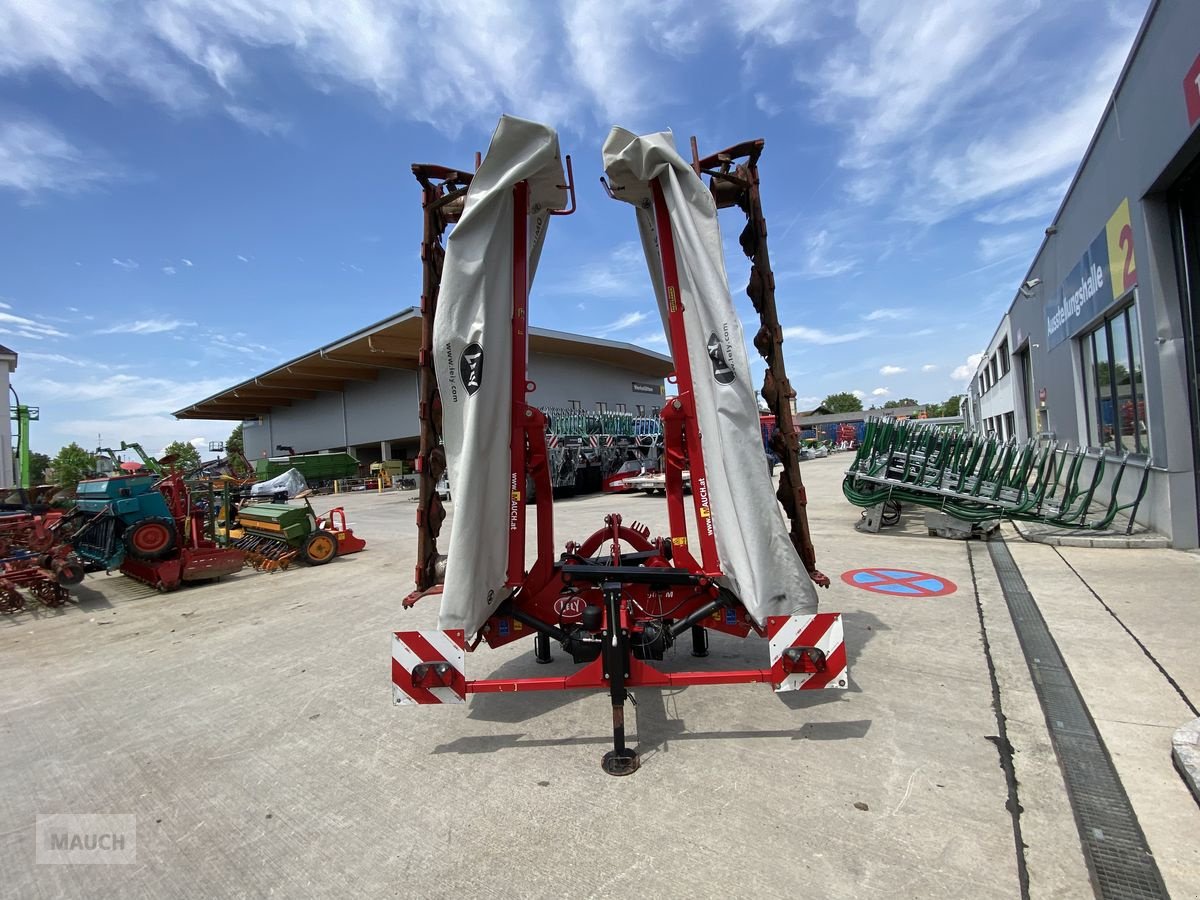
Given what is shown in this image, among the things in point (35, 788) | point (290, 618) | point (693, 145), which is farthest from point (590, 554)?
point (290, 618)

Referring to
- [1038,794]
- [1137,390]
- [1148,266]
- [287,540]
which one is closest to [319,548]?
[287,540]

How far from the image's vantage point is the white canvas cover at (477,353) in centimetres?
313

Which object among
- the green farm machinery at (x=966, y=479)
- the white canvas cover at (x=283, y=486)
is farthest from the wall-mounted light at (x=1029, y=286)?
the white canvas cover at (x=283, y=486)

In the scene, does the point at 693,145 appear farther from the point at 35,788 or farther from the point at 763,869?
the point at 35,788

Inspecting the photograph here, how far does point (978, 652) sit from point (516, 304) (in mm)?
4120

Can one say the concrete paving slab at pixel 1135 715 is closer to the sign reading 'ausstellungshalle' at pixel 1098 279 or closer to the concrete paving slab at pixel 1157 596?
the concrete paving slab at pixel 1157 596

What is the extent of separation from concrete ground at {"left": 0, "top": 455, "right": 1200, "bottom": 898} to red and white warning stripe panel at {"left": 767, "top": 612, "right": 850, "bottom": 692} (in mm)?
356

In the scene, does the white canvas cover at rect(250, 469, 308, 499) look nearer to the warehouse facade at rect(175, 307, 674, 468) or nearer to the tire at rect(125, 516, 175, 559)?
the warehouse facade at rect(175, 307, 674, 468)

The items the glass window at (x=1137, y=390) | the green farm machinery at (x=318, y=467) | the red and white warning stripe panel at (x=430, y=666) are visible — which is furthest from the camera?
the green farm machinery at (x=318, y=467)

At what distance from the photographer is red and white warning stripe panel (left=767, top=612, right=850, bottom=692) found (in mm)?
2920

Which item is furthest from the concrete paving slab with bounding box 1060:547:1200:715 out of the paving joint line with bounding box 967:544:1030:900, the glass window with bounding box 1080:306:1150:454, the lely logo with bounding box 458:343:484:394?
the lely logo with bounding box 458:343:484:394

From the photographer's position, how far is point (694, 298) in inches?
127

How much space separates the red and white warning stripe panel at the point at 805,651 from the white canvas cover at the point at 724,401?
0.09 meters

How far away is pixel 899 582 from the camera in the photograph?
628 cm
